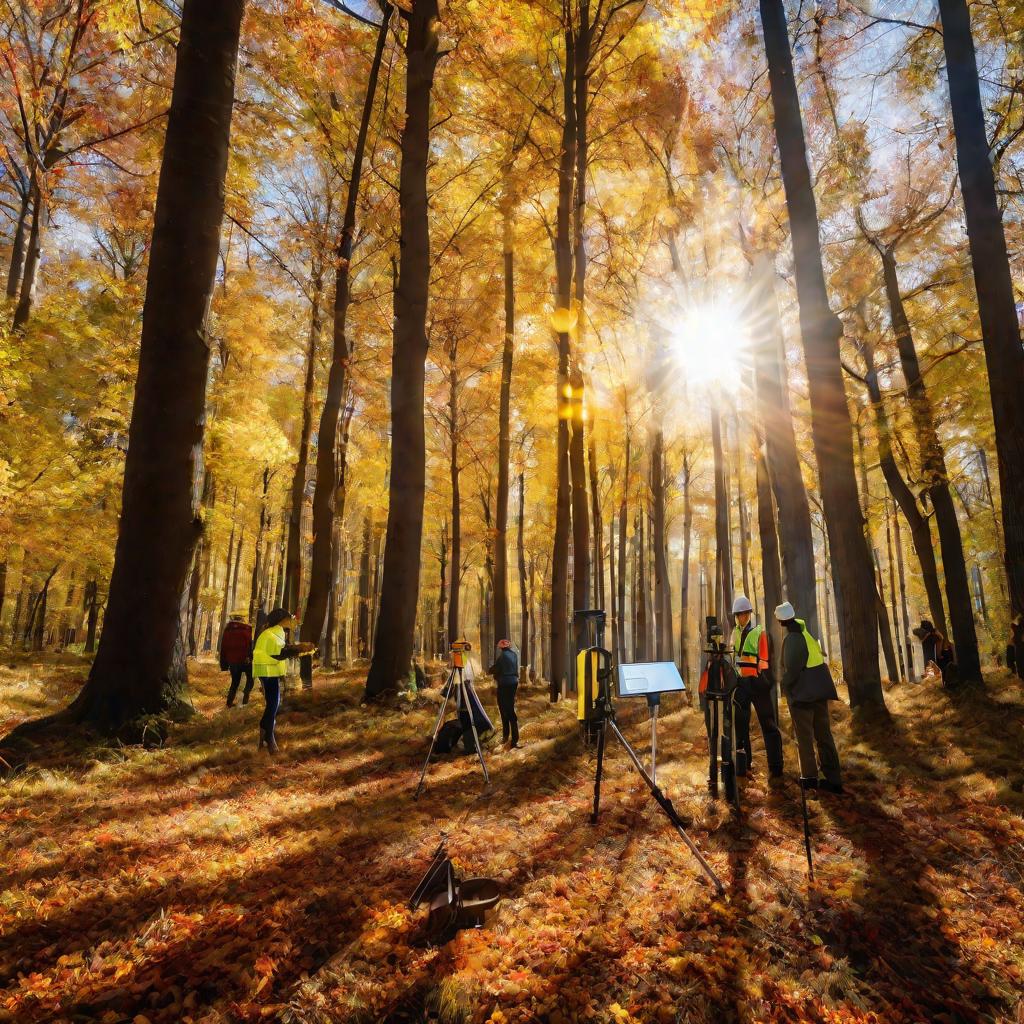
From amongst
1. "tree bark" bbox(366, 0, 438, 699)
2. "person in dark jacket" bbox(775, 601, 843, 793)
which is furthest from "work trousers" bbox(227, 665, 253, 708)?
"person in dark jacket" bbox(775, 601, 843, 793)

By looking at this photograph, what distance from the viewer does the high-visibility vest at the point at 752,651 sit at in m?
6.28

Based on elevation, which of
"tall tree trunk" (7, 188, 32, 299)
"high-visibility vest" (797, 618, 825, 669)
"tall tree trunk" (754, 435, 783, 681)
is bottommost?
"high-visibility vest" (797, 618, 825, 669)

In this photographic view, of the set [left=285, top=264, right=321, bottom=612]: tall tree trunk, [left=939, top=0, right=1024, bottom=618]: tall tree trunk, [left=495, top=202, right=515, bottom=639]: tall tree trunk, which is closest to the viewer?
[left=939, top=0, right=1024, bottom=618]: tall tree trunk

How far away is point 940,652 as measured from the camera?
12.0 m

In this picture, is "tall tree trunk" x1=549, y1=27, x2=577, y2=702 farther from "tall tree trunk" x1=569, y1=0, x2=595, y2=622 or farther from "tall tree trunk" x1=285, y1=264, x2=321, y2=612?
"tall tree trunk" x1=285, y1=264, x2=321, y2=612

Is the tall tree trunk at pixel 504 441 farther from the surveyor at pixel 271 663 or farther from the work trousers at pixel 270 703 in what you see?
the work trousers at pixel 270 703

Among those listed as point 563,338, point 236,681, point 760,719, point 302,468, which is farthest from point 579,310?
point 236,681

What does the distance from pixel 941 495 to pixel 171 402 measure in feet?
49.8

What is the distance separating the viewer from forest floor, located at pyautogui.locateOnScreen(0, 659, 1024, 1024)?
2.62m

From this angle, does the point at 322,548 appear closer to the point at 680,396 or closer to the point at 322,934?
the point at 322,934

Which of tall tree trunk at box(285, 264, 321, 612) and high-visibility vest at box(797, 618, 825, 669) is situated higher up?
tall tree trunk at box(285, 264, 321, 612)

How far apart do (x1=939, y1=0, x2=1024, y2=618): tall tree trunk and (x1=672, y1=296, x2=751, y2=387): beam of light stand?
5.39m

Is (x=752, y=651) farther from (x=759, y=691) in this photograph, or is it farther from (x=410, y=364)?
(x=410, y=364)

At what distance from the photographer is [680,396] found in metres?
18.4
